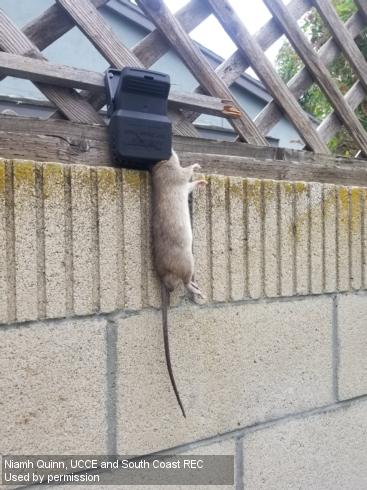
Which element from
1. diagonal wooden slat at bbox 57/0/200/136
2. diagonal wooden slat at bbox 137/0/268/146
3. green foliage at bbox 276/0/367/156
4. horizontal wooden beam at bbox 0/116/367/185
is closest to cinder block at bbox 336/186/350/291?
horizontal wooden beam at bbox 0/116/367/185

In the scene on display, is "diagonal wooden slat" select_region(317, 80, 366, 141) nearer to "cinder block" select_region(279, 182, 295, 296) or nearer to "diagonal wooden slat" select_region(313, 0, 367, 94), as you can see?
"diagonal wooden slat" select_region(313, 0, 367, 94)

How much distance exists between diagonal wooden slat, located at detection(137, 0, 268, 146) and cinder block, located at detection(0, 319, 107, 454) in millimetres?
970

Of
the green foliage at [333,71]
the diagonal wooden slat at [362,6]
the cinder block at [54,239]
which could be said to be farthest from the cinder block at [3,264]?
the green foliage at [333,71]

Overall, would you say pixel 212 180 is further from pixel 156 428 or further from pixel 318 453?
pixel 318 453

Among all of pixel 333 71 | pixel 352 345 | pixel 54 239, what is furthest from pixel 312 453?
pixel 333 71

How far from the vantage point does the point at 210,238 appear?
1.70 m

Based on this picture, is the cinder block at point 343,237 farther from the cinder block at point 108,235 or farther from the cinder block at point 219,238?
the cinder block at point 108,235

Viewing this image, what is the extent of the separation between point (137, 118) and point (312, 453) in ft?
4.72

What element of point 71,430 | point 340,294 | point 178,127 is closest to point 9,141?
point 178,127

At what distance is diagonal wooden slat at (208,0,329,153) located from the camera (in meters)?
1.93

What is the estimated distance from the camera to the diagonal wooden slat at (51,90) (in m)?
1.46

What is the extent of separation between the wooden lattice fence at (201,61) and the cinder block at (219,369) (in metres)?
0.68

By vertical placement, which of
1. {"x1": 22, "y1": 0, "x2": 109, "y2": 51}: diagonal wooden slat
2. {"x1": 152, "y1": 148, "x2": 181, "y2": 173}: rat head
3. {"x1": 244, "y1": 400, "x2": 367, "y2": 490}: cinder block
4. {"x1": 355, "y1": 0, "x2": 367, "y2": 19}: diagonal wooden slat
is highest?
{"x1": 355, "y1": 0, "x2": 367, "y2": 19}: diagonal wooden slat

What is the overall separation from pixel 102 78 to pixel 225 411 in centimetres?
118
